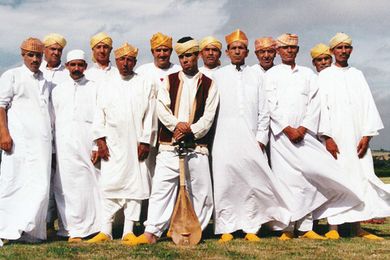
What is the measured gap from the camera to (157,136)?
7359 mm

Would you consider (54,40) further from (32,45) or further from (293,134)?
(293,134)

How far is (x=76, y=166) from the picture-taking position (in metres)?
7.57

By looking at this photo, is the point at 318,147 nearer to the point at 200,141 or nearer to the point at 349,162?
the point at 349,162

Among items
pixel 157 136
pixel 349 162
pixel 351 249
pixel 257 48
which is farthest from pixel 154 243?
pixel 257 48

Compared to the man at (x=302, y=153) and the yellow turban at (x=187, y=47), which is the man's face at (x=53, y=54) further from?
the man at (x=302, y=153)

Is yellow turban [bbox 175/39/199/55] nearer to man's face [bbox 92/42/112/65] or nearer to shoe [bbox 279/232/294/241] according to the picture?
man's face [bbox 92/42/112/65]

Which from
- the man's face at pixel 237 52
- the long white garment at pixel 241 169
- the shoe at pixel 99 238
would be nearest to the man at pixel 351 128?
the long white garment at pixel 241 169

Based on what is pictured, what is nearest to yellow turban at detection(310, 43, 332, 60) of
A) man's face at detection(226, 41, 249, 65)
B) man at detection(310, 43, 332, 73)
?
man at detection(310, 43, 332, 73)

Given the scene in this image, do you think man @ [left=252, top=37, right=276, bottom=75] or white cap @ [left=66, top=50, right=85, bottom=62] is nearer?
white cap @ [left=66, top=50, right=85, bottom=62]

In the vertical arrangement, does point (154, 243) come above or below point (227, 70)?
below

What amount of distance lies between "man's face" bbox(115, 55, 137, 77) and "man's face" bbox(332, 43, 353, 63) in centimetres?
284

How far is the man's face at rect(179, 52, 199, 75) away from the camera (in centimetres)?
721

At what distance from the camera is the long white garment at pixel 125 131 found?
23.5ft

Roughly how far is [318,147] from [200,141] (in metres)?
1.62
